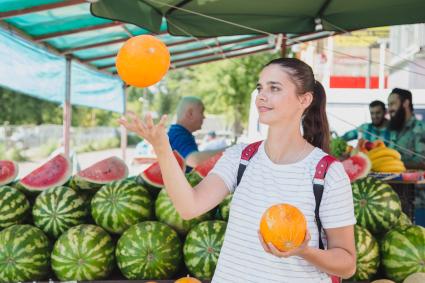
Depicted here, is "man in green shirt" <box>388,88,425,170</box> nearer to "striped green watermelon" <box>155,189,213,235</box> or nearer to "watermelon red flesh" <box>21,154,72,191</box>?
"striped green watermelon" <box>155,189,213,235</box>

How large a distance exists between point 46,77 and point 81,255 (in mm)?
5021

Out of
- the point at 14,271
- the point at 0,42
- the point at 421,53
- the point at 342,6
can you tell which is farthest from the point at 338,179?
the point at 0,42

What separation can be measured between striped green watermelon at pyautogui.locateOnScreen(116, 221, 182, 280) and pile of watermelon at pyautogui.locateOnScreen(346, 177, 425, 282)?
1066 mm

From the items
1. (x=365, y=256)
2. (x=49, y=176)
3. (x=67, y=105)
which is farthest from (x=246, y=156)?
(x=67, y=105)

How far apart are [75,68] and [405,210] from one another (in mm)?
6290

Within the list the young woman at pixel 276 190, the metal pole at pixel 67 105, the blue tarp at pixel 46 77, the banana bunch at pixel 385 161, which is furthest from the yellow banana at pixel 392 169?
the metal pole at pixel 67 105

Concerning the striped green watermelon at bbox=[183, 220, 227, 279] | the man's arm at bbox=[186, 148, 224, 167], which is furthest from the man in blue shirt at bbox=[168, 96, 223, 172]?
the striped green watermelon at bbox=[183, 220, 227, 279]

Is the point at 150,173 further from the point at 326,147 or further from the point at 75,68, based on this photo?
the point at 75,68

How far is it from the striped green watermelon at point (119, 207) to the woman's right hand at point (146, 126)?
1.51 meters

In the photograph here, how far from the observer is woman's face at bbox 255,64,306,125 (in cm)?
199

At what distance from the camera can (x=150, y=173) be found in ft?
11.5

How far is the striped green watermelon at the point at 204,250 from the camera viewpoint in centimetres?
305

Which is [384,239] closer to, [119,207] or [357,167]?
[357,167]

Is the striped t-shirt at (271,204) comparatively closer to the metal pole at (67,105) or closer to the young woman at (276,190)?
the young woman at (276,190)
